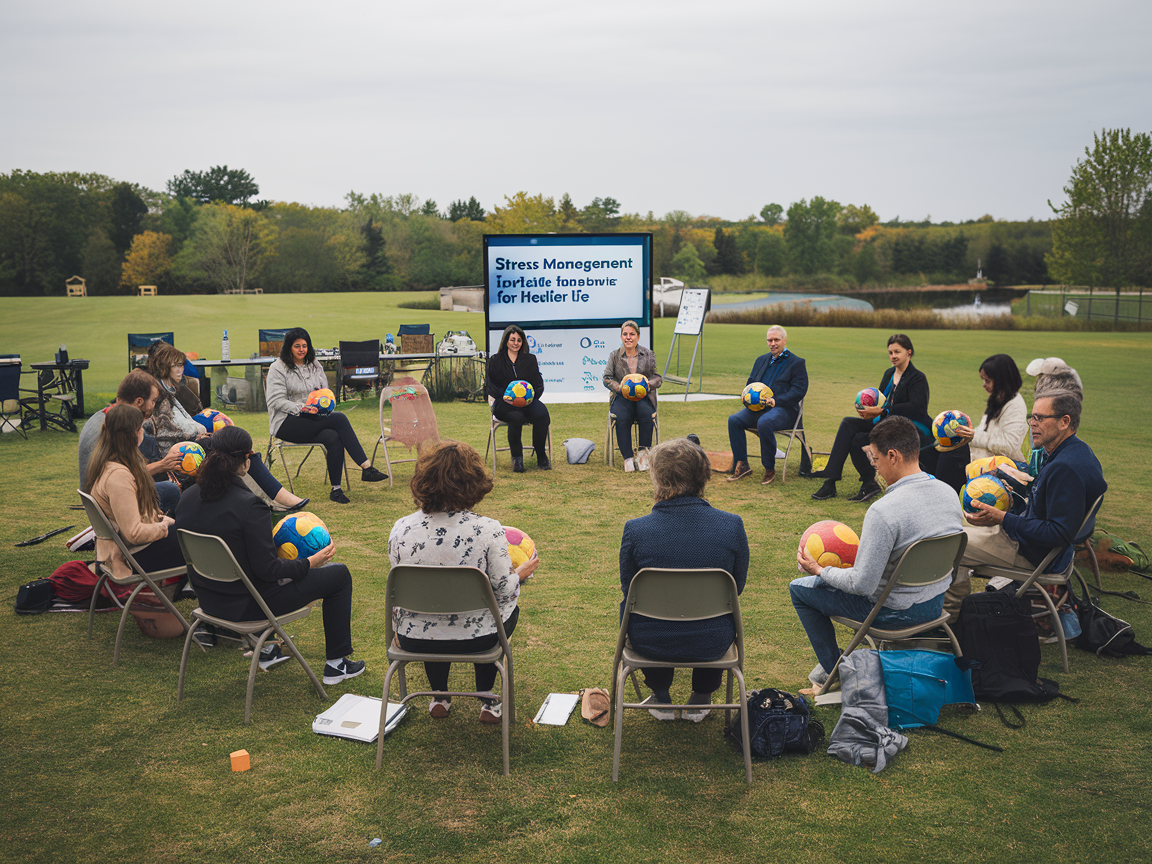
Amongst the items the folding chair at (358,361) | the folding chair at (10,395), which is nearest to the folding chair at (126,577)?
the folding chair at (10,395)

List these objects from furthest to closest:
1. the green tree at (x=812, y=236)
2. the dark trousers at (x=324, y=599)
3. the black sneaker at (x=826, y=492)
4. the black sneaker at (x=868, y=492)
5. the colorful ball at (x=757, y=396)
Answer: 1. the green tree at (x=812, y=236)
2. the colorful ball at (x=757, y=396)
3. the black sneaker at (x=826, y=492)
4. the black sneaker at (x=868, y=492)
5. the dark trousers at (x=324, y=599)

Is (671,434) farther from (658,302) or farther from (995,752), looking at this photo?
(658,302)

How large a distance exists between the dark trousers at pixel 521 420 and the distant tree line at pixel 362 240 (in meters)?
38.8

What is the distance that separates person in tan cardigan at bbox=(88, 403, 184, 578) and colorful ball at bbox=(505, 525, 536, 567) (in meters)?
1.83

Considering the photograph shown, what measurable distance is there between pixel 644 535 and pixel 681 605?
0.30m

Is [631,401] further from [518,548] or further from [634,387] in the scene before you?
[518,548]

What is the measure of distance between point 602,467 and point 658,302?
99.3ft

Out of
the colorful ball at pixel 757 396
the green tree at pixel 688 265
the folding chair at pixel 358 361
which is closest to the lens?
the colorful ball at pixel 757 396

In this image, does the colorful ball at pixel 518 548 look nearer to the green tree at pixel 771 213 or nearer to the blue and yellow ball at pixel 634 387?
the blue and yellow ball at pixel 634 387

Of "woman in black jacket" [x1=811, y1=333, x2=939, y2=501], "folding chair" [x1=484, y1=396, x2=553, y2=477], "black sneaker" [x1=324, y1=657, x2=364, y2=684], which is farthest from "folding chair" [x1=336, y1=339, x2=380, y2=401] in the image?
"black sneaker" [x1=324, y1=657, x2=364, y2=684]

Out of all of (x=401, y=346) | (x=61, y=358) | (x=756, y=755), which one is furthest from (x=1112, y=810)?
(x=401, y=346)

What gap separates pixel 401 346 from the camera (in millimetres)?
15484

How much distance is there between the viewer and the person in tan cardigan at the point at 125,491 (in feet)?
12.7

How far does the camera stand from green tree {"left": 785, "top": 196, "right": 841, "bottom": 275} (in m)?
71.8
